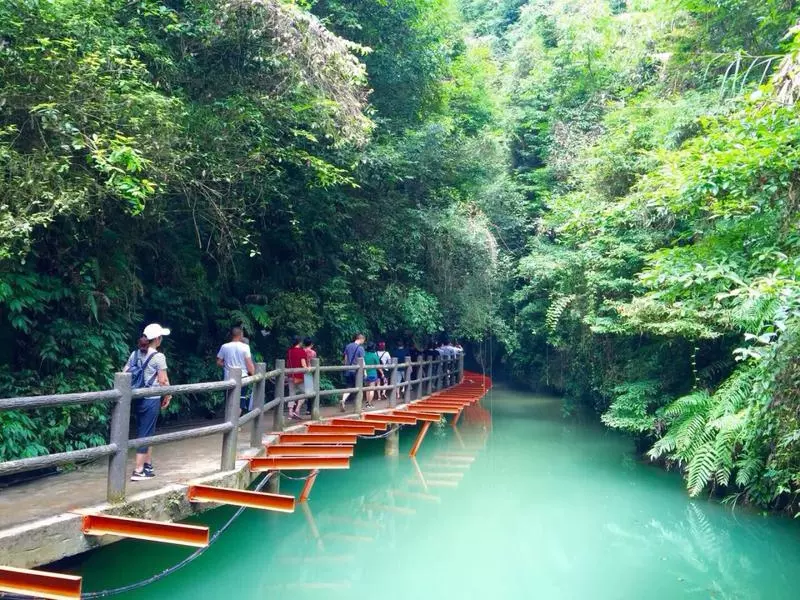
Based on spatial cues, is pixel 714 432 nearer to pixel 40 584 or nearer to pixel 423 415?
pixel 423 415

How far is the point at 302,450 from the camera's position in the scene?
24.4 feet

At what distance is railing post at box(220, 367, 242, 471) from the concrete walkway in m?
0.17

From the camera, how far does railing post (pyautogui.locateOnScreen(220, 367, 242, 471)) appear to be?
6.08 meters

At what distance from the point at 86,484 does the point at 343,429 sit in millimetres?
4118

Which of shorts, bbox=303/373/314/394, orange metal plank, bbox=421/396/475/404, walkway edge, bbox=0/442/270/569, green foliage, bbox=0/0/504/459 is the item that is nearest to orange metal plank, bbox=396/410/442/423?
shorts, bbox=303/373/314/394

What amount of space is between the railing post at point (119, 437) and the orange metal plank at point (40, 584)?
1.21m

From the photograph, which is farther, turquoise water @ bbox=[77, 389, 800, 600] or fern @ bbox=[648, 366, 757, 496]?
fern @ bbox=[648, 366, 757, 496]

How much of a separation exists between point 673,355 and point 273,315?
6933mm

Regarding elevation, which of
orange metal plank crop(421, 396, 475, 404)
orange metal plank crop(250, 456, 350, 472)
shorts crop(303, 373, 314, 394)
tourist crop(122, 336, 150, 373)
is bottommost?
orange metal plank crop(421, 396, 475, 404)

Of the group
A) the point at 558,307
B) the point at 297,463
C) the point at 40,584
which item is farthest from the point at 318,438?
the point at 558,307

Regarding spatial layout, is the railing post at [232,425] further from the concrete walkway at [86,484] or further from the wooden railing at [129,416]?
the concrete walkway at [86,484]

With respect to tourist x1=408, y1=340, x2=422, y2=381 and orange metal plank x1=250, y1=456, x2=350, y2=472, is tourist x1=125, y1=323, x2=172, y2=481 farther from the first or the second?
tourist x1=408, y1=340, x2=422, y2=381

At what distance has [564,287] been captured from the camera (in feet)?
48.2

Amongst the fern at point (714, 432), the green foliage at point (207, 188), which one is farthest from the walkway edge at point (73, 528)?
the fern at point (714, 432)
